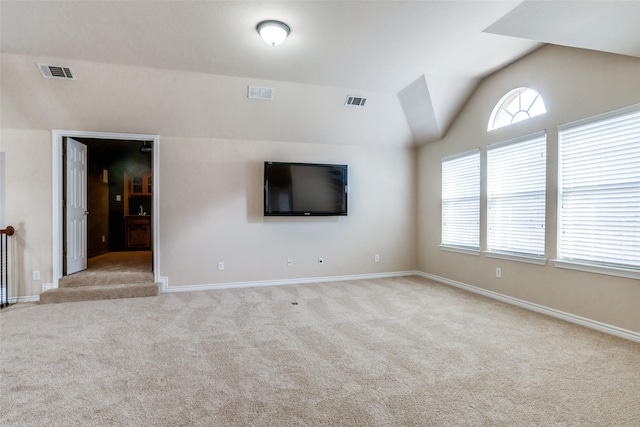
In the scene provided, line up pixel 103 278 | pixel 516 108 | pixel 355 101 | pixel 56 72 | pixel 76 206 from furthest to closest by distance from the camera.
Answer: pixel 76 206, pixel 355 101, pixel 103 278, pixel 516 108, pixel 56 72

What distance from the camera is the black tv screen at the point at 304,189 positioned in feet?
16.9

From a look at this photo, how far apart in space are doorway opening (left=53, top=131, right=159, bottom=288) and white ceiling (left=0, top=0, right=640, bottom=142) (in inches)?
62.5

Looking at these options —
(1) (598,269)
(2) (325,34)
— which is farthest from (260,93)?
(1) (598,269)

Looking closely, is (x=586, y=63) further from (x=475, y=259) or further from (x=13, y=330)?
(x=13, y=330)

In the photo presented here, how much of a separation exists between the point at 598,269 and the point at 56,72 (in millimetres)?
6224

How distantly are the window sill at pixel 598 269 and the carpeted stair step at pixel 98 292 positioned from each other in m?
5.07

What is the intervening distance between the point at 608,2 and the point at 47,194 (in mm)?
6274

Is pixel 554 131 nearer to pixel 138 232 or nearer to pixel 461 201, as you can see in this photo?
pixel 461 201

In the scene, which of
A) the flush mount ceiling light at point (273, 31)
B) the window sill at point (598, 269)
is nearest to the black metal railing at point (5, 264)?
the flush mount ceiling light at point (273, 31)

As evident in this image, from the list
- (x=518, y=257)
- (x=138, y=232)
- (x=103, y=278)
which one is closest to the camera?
(x=518, y=257)

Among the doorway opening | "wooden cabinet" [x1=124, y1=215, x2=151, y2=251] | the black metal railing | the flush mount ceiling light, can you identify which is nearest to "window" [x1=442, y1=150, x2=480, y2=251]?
the flush mount ceiling light

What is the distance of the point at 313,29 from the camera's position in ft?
10.4

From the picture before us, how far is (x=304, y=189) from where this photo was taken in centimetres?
529

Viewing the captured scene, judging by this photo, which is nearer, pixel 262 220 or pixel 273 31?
pixel 273 31
